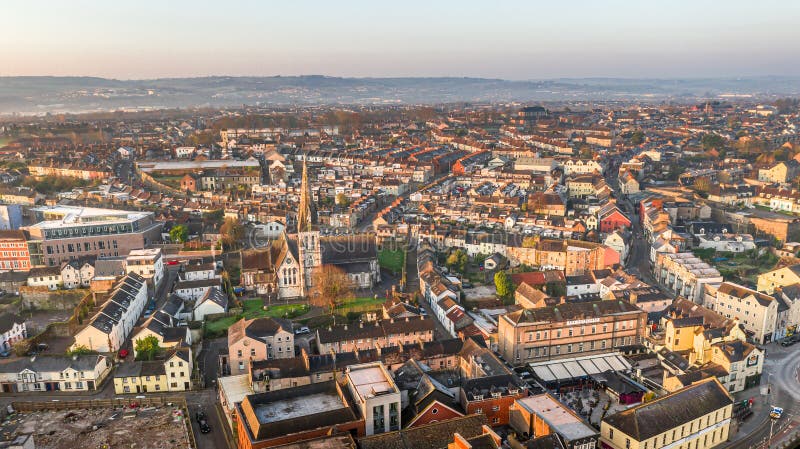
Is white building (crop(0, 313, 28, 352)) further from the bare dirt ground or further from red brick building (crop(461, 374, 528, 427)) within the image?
red brick building (crop(461, 374, 528, 427))

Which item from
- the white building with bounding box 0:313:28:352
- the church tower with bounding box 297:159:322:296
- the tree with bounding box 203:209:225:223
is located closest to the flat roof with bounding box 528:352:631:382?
the church tower with bounding box 297:159:322:296

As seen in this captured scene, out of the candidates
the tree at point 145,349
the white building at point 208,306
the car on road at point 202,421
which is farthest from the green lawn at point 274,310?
the car on road at point 202,421

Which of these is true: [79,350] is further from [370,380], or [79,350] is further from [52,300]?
[370,380]

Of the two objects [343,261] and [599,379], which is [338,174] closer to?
[343,261]

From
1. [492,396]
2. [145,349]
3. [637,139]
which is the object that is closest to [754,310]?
[492,396]

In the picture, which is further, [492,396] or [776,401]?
[776,401]

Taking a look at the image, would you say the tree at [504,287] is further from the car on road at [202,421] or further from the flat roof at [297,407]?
the car on road at [202,421]
